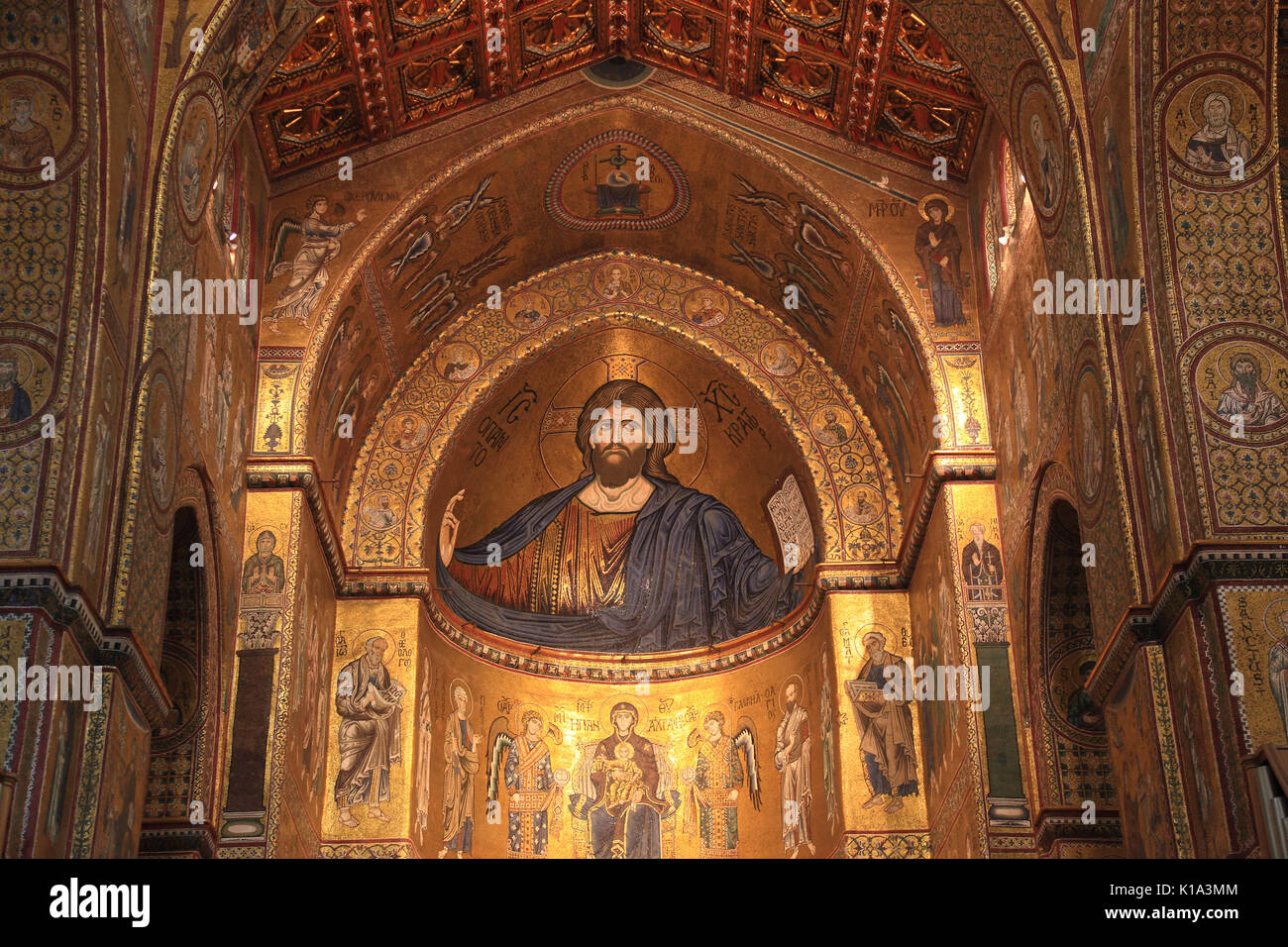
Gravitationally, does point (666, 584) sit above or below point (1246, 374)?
above

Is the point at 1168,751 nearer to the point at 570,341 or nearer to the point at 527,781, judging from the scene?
the point at 527,781

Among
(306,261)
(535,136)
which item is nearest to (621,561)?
(535,136)

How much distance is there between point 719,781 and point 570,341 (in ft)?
18.4

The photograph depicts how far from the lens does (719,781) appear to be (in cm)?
2055

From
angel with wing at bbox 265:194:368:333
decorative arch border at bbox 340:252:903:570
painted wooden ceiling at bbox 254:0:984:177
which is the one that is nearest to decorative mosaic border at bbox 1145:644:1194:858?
painted wooden ceiling at bbox 254:0:984:177

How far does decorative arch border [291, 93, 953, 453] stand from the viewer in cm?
1708

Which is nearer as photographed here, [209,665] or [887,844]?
[209,665]

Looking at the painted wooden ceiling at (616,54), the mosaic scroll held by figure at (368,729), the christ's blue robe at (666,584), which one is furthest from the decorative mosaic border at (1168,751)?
the christ's blue robe at (666,584)

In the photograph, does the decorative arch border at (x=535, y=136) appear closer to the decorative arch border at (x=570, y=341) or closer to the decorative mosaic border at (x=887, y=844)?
the decorative arch border at (x=570, y=341)

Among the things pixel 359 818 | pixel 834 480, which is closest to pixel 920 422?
pixel 834 480

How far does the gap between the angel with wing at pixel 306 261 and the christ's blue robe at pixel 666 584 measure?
4612mm

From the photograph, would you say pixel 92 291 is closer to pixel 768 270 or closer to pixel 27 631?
pixel 27 631

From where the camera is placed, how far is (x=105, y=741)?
10766 mm

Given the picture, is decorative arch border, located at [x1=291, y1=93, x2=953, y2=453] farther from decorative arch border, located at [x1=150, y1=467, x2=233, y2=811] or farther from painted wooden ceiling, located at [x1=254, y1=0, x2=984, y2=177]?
decorative arch border, located at [x1=150, y1=467, x2=233, y2=811]
